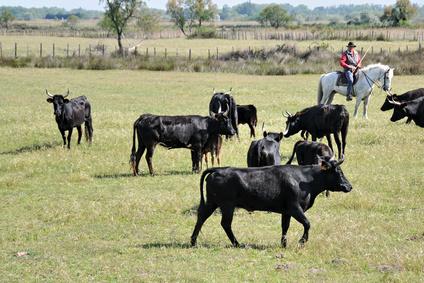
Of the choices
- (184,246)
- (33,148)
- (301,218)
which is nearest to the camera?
(301,218)

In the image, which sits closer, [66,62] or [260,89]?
[260,89]

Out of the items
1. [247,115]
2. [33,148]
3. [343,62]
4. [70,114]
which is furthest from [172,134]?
[343,62]

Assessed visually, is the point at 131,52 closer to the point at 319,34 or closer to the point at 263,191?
the point at 319,34

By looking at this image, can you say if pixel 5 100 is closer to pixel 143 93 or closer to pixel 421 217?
pixel 143 93

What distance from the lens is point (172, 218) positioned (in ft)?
40.4

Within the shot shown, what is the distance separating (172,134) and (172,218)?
4.00 metres

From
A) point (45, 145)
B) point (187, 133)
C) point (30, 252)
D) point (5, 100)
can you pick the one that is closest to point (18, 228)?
point (30, 252)

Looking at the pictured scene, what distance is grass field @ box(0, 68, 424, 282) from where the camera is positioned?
9.34 meters

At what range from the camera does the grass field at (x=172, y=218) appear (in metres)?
9.34

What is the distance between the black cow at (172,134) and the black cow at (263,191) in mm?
5839

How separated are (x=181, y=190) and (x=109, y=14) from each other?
57926 mm

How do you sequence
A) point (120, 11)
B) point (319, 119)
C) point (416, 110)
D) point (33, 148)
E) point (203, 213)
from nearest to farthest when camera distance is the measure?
point (203, 213) → point (319, 119) → point (416, 110) → point (33, 148) → point (120, 11)

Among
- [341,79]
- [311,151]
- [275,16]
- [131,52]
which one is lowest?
[311,151]

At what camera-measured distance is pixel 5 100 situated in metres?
30.3
